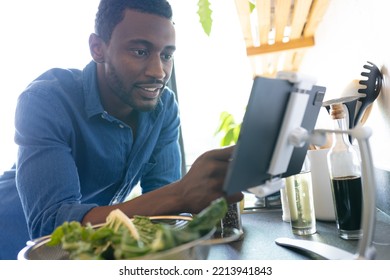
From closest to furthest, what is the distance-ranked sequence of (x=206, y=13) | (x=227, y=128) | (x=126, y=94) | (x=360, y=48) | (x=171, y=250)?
(x=171, y=250) → (x=360, y=48) → (x=126, y=94) → (x=206, y=13) → (x=227, y=128)

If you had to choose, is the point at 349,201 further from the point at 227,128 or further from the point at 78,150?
the point at 227,128

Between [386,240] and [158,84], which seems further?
[158,84]

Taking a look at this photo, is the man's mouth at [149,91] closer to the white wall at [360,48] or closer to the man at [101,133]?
the man at [101,133]

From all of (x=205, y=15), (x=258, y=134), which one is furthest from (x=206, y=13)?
(x=258, y=134)

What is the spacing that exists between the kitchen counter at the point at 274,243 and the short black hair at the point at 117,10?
0.68 meters

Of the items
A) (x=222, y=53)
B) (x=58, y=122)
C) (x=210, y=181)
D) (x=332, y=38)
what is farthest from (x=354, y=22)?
(x=222, y=53)

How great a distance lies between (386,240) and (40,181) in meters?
0.73

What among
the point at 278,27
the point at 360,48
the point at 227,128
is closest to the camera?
the point at 360,48

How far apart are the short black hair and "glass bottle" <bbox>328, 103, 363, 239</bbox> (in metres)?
0.63

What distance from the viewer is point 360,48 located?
3.30 feet

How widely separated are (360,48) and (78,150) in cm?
87

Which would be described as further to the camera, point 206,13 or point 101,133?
point 206,13
